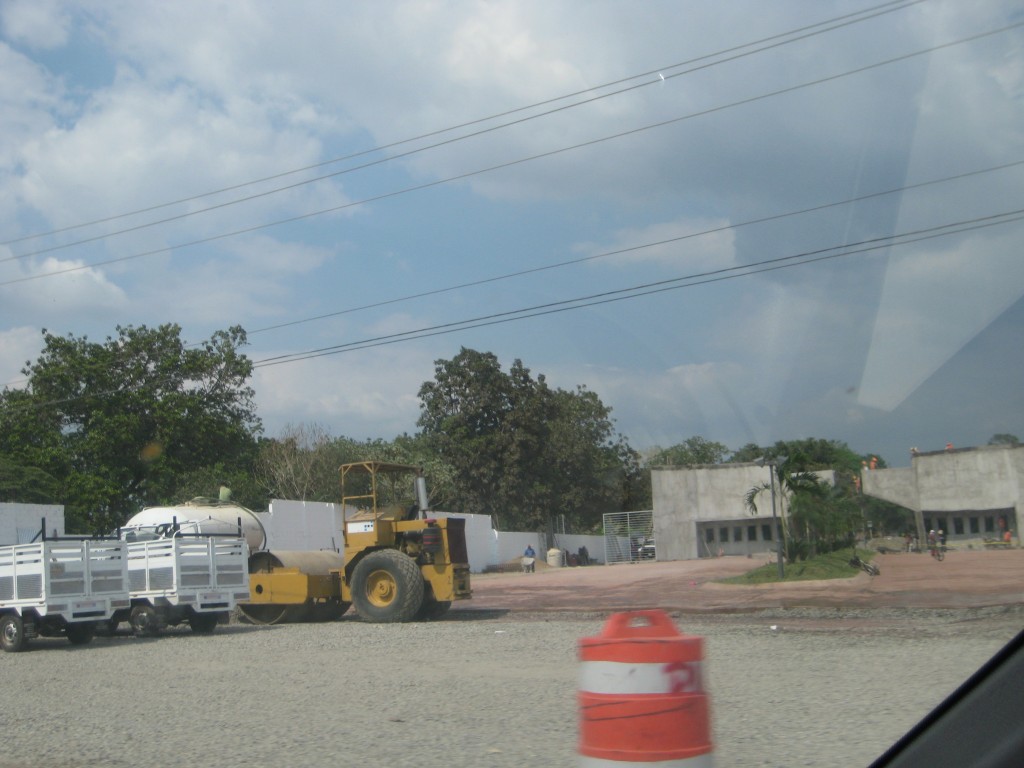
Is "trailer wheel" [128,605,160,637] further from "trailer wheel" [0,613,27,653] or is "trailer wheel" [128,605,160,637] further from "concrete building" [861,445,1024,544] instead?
"concrete building" [861,445,1024,544]

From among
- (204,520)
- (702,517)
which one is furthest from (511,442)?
(204,520)

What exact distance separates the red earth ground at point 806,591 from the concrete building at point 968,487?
0.68 meters

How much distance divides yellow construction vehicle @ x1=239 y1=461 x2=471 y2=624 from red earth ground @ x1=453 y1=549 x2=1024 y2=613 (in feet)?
8.82

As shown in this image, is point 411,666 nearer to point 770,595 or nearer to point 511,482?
point 770,595

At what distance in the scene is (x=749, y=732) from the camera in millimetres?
7387

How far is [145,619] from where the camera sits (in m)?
18.1

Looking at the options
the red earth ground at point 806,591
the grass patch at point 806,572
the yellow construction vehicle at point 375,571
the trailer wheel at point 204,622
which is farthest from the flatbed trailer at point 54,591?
the grass patch at point 806,572

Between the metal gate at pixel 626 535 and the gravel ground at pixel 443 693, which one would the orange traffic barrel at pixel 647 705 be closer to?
the gravel ground at pixel 443 693

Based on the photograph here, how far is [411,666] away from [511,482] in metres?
44.2

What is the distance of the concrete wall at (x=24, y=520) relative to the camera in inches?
1163

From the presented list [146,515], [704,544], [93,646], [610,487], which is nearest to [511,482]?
[610,487]

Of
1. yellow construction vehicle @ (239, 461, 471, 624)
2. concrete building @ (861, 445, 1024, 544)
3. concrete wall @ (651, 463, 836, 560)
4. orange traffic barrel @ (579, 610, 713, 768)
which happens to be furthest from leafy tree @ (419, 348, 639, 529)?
orange traffic barrel @ (579, 610, 713, 768)

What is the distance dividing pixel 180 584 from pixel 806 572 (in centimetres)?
1459

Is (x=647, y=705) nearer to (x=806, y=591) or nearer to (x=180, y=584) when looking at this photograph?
(x=180, y=584)
